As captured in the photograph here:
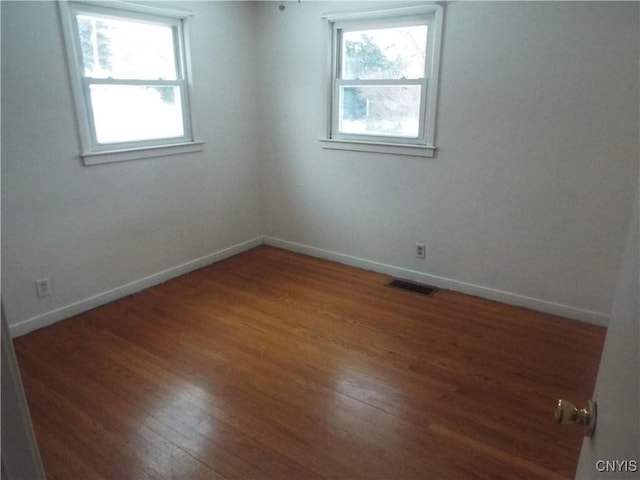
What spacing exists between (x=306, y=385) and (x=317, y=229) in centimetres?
205

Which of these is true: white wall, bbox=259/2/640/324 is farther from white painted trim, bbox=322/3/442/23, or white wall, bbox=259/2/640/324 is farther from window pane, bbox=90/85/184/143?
window pane, bbox=90/85/184/143

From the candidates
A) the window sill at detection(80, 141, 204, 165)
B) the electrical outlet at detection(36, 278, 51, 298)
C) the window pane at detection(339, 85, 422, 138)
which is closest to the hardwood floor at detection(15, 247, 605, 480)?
the electrical outlet at detection(36, 278, 51, 298)

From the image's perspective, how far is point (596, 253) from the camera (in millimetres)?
2875

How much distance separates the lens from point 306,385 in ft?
7.64

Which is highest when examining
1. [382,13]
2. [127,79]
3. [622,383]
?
[382,13]

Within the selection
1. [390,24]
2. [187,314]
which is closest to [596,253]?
[390,24]

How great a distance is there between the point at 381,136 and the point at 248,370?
2.17 m

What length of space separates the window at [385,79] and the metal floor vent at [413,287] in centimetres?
107

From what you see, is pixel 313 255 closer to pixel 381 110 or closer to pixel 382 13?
pixel 381 110

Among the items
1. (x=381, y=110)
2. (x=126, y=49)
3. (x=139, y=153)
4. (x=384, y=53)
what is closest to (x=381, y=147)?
(x=381, y=110)

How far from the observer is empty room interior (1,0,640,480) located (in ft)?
6.71

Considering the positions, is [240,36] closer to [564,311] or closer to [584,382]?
[564,311]

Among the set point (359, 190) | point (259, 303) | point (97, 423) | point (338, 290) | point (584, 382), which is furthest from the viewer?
point (359, 190)

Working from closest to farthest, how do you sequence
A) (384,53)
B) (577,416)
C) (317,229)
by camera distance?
(577,416) → (384,53) → (317,229)
